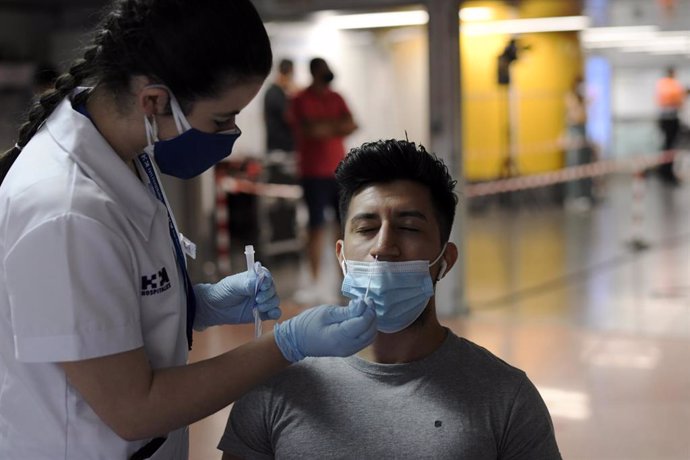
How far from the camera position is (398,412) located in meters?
1.69

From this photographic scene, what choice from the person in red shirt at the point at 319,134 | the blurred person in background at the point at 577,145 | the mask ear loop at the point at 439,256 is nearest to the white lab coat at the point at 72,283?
the mask ear loop at the point at 439,256

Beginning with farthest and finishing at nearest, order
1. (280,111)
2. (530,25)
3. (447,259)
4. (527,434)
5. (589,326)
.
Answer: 1. (530,25)
2. (280,111)
3. (589,326)
4. (447,259)
5. (527,434)

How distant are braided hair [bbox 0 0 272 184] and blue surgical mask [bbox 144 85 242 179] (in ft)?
0.13

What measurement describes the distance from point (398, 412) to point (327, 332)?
398 millimetres

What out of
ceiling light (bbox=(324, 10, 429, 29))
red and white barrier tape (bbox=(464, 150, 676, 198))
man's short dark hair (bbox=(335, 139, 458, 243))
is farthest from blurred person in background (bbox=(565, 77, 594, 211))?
man's short dark hair (bbox=(335, 139, 458, 243))

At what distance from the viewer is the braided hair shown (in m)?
1.30

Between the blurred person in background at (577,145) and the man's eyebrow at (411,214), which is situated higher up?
the man's eyebrow at (411,214)

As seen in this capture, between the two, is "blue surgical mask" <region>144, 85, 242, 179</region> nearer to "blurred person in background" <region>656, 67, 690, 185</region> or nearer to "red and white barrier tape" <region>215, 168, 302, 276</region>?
"red and white barrier tape" <region>215, 168, 302, 276</region>

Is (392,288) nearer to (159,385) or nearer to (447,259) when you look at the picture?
(447,259)

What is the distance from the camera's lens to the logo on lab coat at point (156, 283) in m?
1.38

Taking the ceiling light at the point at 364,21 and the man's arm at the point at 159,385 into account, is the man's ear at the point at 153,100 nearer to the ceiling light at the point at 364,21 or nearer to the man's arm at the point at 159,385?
the man's arm at the point at 159,385

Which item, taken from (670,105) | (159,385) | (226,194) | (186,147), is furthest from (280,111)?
(670,105)

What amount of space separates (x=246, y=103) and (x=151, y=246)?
244 mm

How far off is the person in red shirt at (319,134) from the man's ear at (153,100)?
443 centimetres
